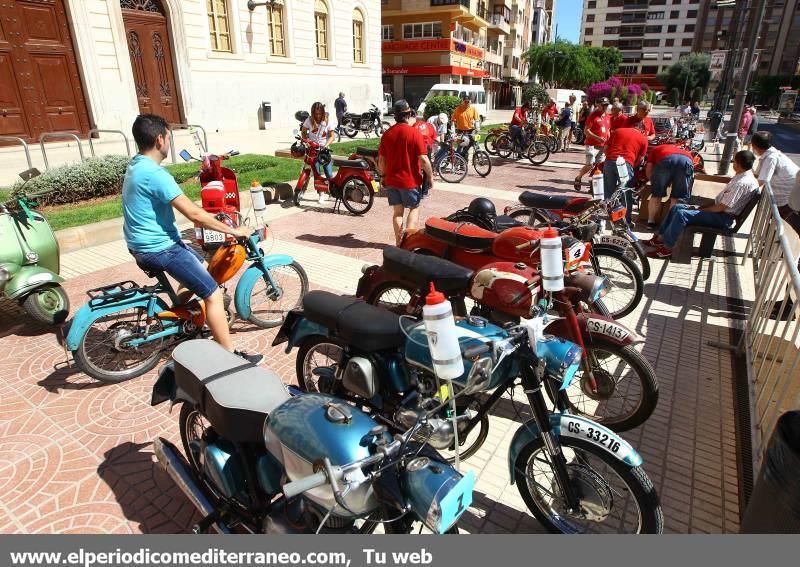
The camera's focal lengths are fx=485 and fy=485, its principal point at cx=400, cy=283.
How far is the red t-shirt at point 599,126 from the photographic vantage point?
1088 cm

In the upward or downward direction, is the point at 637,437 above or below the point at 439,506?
below

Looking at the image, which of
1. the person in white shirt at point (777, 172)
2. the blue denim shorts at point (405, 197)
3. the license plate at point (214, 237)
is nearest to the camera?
the license plate at point (214, 237)

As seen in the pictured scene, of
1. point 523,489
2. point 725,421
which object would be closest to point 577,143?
point 725,421

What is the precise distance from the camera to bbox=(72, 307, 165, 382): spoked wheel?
3623mm

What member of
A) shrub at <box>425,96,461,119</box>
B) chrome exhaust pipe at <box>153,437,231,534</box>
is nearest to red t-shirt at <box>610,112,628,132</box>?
chrome exhaust pipe at <box>153,437,231,534</box>

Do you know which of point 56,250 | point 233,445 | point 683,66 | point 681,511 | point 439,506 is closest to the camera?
point 439,506

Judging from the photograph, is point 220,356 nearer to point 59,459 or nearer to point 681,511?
point 59,459

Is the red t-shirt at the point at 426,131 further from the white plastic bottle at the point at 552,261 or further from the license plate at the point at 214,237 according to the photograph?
the white plastic bottle at the point at 552,261

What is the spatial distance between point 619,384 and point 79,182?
339 inches

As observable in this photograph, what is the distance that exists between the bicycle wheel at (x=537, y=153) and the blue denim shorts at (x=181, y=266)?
12.6 metres

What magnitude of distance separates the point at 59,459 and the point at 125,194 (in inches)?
67.8

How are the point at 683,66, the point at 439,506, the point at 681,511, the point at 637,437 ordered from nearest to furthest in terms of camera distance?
the point at 439,506
the point at 681,511
the point at 637,437
the point at 683,66

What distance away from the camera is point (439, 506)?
1.47 m

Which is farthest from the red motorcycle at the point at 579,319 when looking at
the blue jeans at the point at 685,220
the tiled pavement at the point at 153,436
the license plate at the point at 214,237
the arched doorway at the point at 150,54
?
the arched doorway at the point at 150,54
